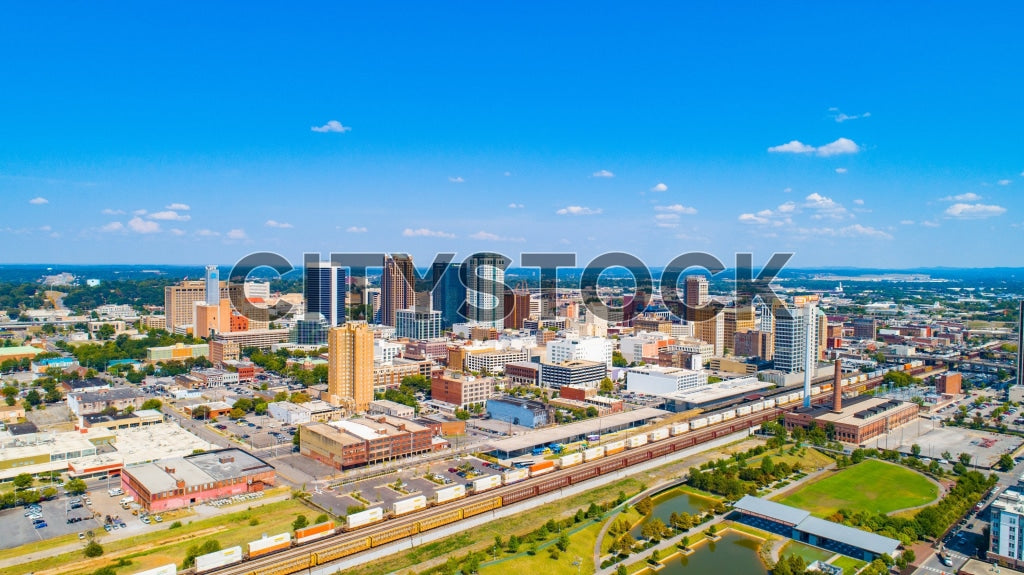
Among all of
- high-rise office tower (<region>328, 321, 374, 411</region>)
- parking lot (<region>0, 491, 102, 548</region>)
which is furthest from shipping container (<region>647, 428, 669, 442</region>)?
parking lot (<region>0, 491, 102, 548</region>)

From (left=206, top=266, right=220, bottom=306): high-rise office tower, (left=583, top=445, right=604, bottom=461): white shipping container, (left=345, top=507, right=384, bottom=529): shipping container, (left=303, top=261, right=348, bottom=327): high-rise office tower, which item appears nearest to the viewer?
(left=345, top=507, right=384, bottom=529): shipping container

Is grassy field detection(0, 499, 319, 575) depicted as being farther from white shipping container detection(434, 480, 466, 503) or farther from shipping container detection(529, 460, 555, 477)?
shipping container detection(529, 460, 555, 477)

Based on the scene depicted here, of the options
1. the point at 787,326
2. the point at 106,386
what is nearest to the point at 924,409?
the point at 787,326

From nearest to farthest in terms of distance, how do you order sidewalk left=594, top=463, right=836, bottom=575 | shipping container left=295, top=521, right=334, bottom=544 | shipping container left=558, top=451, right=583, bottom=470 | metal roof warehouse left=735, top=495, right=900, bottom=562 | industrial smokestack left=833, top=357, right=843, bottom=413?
sidewalk left=594, top=463, right=836, bottom=575 → shipping container left=295, top=521, right=334, bottom=544 → metal roof warehouse left=735, top=495, right=900, bottom=562 → shipping container left=558, top=451, right=583, bottom=470 → industrial smokestack left=833, top=357, right=843, bottom=413

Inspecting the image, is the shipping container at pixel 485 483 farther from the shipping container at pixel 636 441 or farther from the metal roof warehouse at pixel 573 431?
the shipping container at pixel 636 441

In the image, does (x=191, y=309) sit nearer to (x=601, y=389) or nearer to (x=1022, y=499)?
(x=601, y=389)

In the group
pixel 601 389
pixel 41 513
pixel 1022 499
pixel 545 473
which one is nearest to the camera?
pixel 1022 499
